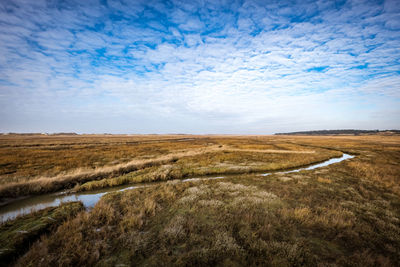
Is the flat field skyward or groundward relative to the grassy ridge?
groundward

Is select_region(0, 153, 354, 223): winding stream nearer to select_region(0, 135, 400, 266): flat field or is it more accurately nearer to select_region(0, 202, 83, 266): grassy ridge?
select_region(0, 135, 400, 266): flat field

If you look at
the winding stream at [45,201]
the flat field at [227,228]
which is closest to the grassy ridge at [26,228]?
the flat field at [227,228]

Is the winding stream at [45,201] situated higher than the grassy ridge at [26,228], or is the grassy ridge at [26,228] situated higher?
the grassy ridge at [26,228]

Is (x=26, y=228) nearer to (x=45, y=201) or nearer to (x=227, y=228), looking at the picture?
(x=45, y=201)

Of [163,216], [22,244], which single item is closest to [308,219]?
[163,216]

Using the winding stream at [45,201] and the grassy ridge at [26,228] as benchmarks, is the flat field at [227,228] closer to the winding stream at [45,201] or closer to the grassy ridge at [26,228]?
the grassy ridge at [26,228]

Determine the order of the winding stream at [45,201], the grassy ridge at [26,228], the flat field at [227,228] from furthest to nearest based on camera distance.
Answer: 1. the winding stream at [45,201]
2. the grassy ridge at [26,228]
3. the flat field at [227,228]

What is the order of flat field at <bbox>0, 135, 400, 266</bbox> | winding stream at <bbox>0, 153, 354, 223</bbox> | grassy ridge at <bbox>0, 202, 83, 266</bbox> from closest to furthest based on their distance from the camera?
flat field at <bbox>0, 135, 400, 266</bbox> < grassy ridge at <bbox>0, 202, 83, 266</bbox> < winding stream at <bbox>0, 153, 354, 223</bbox>

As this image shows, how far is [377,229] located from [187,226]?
8.63m

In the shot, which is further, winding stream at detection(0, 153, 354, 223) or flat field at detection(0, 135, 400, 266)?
winding stream at detection(0, 153, 354, 223)

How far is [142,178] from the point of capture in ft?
53.6

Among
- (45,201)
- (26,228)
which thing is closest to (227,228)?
(26,228)

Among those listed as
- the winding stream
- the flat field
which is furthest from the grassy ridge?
the winding stream

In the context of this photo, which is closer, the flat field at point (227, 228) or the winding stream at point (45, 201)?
the flat field at point (227, 228)
